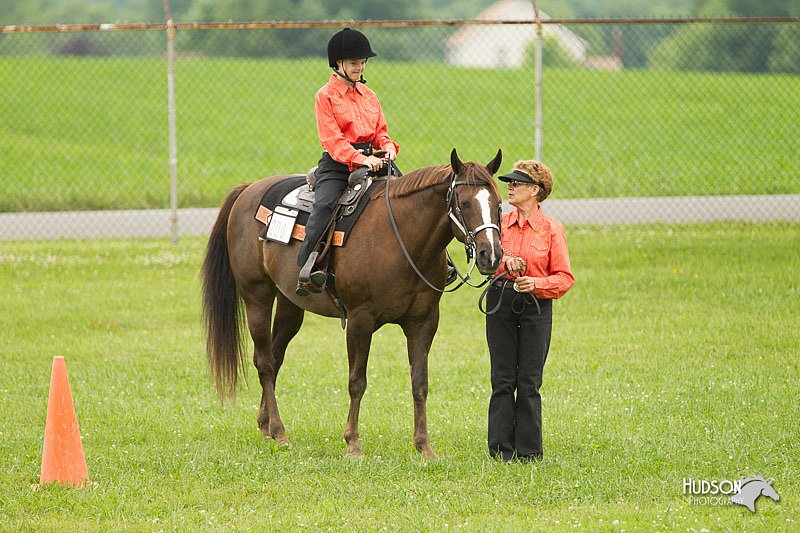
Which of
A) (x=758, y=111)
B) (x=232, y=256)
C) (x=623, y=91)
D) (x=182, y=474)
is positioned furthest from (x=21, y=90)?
(x=182, y=474)

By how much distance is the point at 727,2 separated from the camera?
3428 centimetres

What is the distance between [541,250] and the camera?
656cm

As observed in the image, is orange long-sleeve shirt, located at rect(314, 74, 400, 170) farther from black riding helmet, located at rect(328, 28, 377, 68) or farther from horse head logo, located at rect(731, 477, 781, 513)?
horse head logo, located at rect(731, 477, 781, 513)

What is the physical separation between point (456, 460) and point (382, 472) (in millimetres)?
577

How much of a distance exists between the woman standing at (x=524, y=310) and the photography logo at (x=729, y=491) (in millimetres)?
Answer: 1099

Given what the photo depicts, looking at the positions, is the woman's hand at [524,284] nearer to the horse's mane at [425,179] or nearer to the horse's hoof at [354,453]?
the horse's mane at [425,179]

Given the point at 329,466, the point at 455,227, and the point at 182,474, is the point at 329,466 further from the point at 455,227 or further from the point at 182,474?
the point at 455,227

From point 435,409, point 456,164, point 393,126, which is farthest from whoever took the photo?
point 393,126

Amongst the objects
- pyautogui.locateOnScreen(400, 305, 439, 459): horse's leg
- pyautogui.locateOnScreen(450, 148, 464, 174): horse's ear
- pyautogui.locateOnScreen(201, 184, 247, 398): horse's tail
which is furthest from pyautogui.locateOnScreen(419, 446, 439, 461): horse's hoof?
pyautogui.locateOnScreen(450, 148, 464, 174): horse's ear

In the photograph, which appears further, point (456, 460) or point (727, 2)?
point (727, 2)

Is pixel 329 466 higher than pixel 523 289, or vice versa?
pixel 523 289

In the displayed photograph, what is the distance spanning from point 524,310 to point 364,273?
111 centimetres

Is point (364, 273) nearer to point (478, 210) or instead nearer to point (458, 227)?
point (458, 227)

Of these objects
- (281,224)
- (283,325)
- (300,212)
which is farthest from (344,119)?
(283,325)
